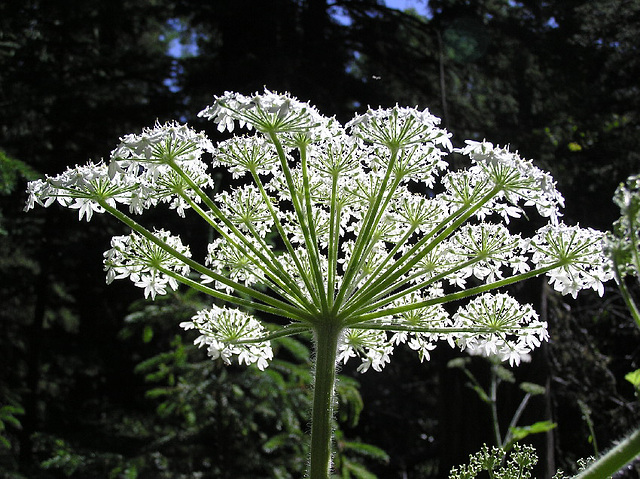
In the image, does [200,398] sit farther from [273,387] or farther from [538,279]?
[538,279]

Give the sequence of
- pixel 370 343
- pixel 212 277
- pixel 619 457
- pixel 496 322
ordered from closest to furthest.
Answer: pixel 619 457 → pixel 212 277 → pixel 496 322 → pixel 370 343

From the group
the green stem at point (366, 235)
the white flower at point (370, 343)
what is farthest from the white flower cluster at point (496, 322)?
the green stem at point (366, 235)

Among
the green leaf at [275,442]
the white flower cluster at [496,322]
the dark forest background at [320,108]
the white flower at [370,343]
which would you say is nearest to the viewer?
the white flower cluster at [496,322]

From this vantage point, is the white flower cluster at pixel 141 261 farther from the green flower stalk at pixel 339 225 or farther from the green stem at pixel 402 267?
the green stem at pixel 402 267

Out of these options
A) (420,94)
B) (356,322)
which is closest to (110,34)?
(420,94)

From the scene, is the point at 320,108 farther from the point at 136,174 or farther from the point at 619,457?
the point at 619,457

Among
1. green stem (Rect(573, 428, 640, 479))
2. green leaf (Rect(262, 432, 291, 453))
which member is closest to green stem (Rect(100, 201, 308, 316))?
green stem (Rect(573, 428, 640, 479))

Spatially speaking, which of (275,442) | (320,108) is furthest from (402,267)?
(320,108)
